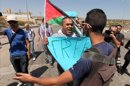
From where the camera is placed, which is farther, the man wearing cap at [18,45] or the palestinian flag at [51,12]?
the man wearing cap at [18,45]

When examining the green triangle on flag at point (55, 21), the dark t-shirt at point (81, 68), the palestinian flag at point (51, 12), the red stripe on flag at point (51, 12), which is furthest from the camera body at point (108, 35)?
the dark t-shirt at point (81, 68)

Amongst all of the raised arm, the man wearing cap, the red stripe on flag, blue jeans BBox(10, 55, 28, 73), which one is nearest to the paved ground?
blue jeans BBox(10, 55, 28, 73)

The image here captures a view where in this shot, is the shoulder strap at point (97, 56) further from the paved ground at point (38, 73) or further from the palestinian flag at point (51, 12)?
the paved ground at point (38, 73)

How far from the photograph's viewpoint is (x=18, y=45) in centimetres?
738

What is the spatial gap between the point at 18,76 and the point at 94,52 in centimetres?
67

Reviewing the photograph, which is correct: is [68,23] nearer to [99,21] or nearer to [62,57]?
[62,57]

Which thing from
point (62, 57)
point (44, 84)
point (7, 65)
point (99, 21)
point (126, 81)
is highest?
point (99, 21)

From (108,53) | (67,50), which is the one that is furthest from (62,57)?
(108,53)

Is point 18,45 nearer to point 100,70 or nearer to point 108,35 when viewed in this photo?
point 108,35

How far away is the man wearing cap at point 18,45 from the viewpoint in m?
7.20

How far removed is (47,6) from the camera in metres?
5.57

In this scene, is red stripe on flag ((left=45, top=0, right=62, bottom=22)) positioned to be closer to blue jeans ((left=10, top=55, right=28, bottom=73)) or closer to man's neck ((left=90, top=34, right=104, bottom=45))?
blue jeans ((left=10, top=55, right=28, bottom=73))

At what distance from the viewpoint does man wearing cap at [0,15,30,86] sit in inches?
283

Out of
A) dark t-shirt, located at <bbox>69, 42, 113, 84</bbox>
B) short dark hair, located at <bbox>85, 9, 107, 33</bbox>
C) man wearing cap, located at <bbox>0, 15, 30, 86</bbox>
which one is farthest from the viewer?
man wearing cap, located at <bbox>0, 15, 30, 86</bbox>
